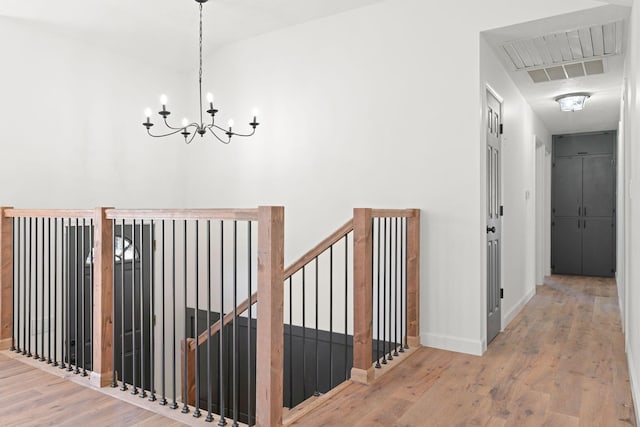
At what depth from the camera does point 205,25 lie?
4.34 meters

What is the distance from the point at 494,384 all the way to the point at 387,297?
1139mm

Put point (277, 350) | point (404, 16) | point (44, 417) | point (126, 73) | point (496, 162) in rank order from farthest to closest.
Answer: point (126, 73), point (496, 162), point (404, 16), point (44, 417), point (277, 350)

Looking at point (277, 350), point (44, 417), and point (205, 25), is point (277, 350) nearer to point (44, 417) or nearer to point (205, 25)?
point (44, 417)

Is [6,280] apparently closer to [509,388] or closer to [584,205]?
[509,388]

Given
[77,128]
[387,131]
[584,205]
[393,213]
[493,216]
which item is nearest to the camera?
[393,213]

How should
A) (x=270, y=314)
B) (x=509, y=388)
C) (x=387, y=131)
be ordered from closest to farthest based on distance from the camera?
(x=270, y=314) < (x=509, y=388) < (x=387, y=131)

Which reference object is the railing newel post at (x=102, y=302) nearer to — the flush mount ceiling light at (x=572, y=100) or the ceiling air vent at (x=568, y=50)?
the ceiling air vent at (x=568, y=50)

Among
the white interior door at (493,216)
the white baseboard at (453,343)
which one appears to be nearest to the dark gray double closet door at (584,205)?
the white interior door at (493,216)

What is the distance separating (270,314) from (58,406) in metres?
1.41

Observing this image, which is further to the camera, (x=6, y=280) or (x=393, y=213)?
(x=6, y=280)

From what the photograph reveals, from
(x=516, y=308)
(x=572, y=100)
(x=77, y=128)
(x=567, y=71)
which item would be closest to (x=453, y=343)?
(x=516, y=308)

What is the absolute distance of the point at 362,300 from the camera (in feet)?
9.45

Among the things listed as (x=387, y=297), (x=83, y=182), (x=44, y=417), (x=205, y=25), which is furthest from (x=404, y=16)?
(x=44, y=417)

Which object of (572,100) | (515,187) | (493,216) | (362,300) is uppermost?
(572,100)
